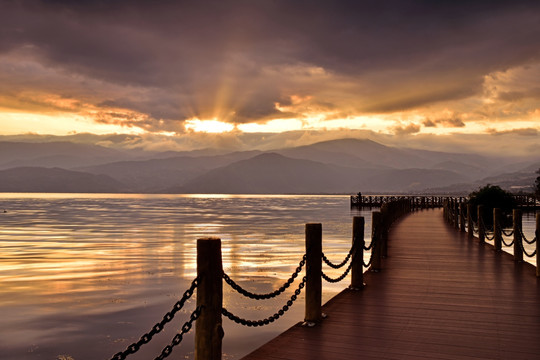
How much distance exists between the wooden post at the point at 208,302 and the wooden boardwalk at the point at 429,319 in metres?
0.95

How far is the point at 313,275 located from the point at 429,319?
2022 millimetres

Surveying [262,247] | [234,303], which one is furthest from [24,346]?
[262,247]

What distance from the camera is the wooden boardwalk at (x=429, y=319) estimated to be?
640 centimetres

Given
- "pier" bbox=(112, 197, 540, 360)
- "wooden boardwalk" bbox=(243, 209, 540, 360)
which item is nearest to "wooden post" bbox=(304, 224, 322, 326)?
"pier" bbox=(112, 197, 540, 360)

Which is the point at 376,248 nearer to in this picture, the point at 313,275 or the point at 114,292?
the point at 313,275

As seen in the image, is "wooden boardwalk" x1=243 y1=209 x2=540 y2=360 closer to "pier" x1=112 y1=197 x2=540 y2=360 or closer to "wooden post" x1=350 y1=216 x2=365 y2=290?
"pier" x1=112 y1=197 x2=540 y2=360

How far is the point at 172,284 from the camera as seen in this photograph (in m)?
16.3

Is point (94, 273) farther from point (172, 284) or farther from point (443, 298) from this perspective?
point (443, 298)

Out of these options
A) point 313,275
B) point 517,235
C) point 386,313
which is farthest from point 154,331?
point 517,235

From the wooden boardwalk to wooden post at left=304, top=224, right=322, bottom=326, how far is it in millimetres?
220

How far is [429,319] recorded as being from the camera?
8.03 metres

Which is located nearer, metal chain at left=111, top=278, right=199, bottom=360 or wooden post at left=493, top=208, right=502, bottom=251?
metal chain at left=111, top=278, right=199, bottom=360

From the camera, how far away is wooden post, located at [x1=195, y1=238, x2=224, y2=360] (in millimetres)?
5293

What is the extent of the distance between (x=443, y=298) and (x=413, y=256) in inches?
257
